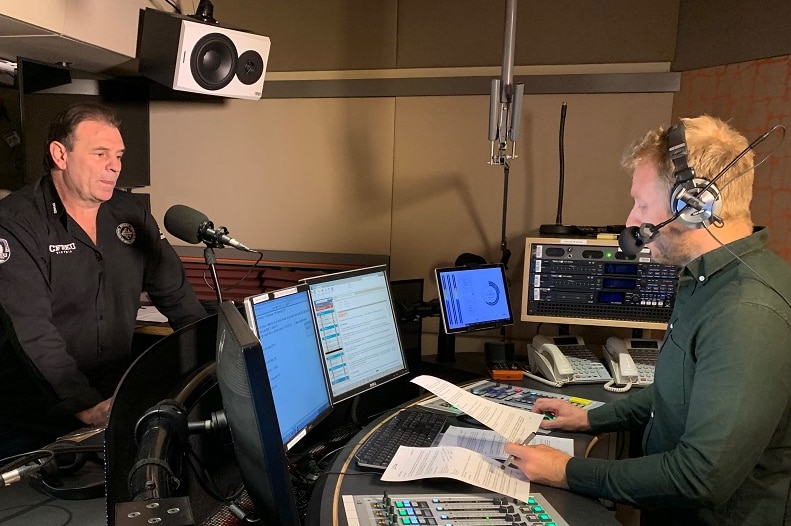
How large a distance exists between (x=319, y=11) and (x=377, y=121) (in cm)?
63

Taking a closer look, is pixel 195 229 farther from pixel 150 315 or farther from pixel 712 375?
pixel 150 315

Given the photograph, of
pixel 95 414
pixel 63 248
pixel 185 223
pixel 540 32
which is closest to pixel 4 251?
pixel 63 248

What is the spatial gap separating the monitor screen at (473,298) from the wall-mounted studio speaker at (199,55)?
1.30m

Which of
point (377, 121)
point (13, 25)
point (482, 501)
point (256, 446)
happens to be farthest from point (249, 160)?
point (256, 446)

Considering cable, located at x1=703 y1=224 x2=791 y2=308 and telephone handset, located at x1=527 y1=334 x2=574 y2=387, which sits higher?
cable, located at x1=703 y1=224 x2=791 y2=308

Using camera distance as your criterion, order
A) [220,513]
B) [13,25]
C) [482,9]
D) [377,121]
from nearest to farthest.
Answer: [220,513]
[13,25]
[482,9]
[377,121]

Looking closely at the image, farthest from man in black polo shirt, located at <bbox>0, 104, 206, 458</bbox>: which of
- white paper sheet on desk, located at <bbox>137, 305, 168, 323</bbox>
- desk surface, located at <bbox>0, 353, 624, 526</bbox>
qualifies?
white paper sheet on desk, located at <bbox>137, 305, 168, 323</bbox>

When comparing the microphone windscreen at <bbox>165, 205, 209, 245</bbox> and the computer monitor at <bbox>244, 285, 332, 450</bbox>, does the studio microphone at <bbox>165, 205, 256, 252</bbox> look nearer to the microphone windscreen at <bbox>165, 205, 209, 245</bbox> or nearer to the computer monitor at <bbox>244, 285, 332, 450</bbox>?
the microphone windscreen at <bbox>165, 205, 209, 245</bbox>

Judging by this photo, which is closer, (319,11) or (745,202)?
(745,202)

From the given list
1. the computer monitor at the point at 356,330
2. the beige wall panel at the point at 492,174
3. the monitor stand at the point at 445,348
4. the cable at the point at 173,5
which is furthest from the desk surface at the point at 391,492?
the cable at the point at 173,5

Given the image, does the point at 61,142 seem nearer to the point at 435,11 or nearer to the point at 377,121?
the point at 377,121

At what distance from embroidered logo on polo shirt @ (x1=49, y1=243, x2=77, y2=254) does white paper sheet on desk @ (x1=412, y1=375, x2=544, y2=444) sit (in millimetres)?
1195

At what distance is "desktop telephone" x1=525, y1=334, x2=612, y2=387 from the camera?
6.43 feet

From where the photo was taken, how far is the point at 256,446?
667 millimetres
